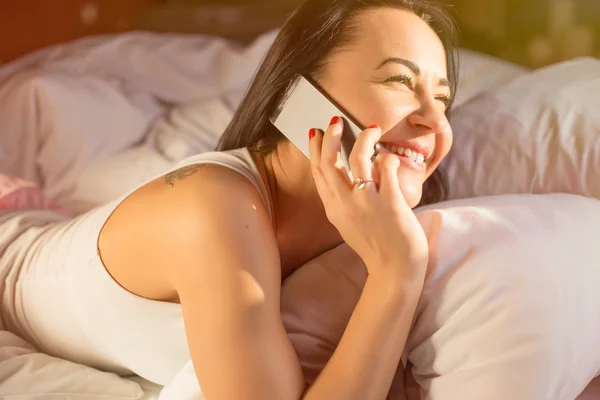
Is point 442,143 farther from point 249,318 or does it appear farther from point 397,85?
point 249,318

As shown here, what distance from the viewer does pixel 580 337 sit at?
2.22 ft

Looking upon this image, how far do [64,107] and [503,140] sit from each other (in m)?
0.96

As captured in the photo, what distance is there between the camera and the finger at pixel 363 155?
0.71 m

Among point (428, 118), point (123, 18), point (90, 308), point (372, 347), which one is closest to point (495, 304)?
point (372, 347)

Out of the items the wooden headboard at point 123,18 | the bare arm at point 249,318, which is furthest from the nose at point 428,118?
the wooden headboard at point 123,18

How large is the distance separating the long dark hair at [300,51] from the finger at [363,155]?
0.15 m

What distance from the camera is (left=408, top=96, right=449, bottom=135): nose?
0.78 m

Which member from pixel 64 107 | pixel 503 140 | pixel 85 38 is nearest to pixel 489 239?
pixel 503 140

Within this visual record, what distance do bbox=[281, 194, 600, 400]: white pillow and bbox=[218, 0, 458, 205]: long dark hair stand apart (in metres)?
0.23

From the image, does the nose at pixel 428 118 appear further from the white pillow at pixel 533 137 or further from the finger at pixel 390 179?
the white pillow at pixel 533 137

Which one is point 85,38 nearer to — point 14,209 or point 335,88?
point 14,209

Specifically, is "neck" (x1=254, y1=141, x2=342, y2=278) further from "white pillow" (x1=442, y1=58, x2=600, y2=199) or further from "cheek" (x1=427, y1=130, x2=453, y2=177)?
"white pillow" (x1=442, y1=58, x2=600, y2=199)

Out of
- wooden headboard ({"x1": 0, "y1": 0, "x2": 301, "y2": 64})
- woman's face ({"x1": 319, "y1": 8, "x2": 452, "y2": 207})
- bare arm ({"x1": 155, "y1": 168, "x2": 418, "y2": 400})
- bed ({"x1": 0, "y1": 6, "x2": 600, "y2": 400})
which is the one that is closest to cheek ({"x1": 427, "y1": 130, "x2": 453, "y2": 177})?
woman's face ({"x1": 319, "y1": 8, "x2": 452, "y2": 207})

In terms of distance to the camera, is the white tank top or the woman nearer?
the woman
